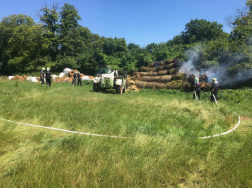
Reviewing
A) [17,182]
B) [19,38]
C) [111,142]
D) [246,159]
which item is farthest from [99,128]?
[19,38]

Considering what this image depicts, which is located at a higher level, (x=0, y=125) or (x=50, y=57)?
(x=50, y=57)

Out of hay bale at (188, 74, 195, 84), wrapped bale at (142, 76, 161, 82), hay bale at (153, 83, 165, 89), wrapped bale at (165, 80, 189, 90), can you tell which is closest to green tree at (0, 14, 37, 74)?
wrapped bale at (142, 76, 161, 82)

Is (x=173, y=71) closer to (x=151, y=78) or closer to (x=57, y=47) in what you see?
(x=151, y=78)

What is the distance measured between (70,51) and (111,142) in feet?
136

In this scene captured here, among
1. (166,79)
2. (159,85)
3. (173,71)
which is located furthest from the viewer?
(159,85)

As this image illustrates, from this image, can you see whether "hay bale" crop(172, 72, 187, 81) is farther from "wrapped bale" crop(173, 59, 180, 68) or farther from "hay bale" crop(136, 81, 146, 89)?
"hay bale" crop(136, 81, 146, 89)

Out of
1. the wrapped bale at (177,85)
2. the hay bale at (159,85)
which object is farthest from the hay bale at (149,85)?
the wrapped bale at (177,85)

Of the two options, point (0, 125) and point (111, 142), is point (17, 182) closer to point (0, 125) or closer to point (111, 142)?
point (111, 142)

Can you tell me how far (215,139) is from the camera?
4.20 metres

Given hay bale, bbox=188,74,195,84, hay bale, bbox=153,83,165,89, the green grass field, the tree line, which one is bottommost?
the green grass field

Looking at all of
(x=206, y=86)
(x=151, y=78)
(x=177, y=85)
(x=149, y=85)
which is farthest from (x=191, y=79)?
(x=151, y=78)

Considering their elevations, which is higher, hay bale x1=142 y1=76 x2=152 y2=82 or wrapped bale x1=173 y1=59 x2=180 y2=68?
wrapped bale x1=173 y1=59 x2=180 y2=68

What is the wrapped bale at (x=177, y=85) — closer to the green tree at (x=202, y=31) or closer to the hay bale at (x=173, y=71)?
the hay bale at (x=173, y=71)

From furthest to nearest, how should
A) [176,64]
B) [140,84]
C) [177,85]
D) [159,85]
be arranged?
[140,84] < [176,64] < [159,85] < [177,85]
